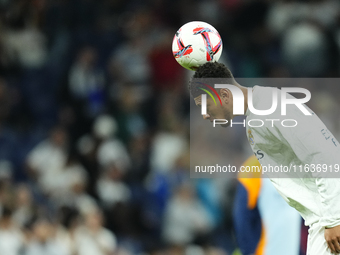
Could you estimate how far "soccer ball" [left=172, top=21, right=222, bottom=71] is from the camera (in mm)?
3893

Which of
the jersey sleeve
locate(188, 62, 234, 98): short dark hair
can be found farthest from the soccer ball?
the jersey sleeve

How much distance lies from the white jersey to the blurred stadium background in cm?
431

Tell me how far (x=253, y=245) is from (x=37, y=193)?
420 centimetres

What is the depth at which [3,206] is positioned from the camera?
795cm

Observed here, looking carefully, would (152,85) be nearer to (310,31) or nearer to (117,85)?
(117,85)

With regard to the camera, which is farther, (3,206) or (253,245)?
(3,206)

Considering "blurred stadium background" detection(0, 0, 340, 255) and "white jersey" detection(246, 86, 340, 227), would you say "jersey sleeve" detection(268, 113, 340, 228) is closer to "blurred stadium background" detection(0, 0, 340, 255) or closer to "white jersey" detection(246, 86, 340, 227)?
"white jersey" detection(246, 86, 340, 227)

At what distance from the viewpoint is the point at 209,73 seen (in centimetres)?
360

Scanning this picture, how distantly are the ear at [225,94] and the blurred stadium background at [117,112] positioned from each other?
4.44m

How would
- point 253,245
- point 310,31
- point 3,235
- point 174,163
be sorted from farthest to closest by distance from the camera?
point 310,31 → point 174,163 → point 3,235 → point 253,245

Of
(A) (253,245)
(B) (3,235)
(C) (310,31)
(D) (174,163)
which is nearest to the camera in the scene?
(A) (253,245)

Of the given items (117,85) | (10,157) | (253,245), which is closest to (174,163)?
(117,85)

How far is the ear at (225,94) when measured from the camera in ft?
11.7

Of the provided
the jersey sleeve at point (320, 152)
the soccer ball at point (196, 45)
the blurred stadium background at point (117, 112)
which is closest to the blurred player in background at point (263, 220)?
the soccer ball at point (196, 45)
